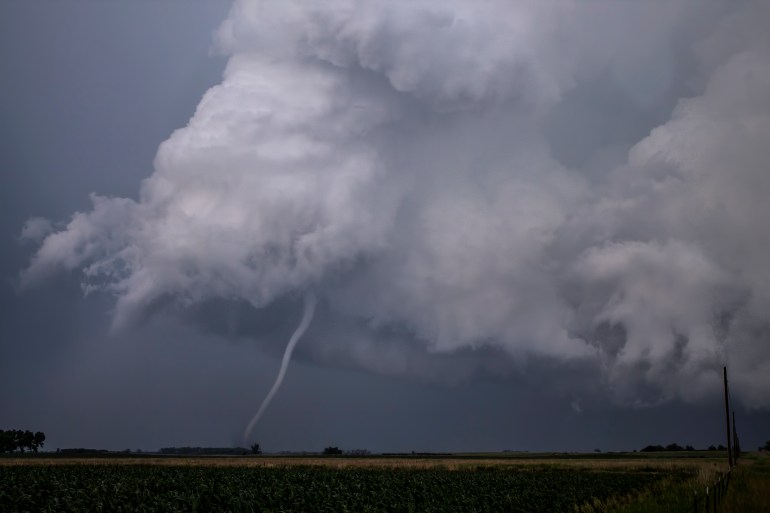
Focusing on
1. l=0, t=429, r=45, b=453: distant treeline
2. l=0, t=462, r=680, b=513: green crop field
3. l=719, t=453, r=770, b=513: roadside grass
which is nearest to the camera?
l=0, t=462, r=680, b=513: green crop field

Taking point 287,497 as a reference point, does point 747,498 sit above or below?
below

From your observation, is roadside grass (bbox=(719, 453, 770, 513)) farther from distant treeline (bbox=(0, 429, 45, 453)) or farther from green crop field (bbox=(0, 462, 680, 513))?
distant treeline (bbox=(0, 429, 45, 453))

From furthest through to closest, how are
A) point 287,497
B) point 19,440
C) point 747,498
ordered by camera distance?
Answer: point 19,440
point 747,498
point 287,497

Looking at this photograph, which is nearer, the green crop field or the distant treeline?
the green crop field

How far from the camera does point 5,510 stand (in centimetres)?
2373

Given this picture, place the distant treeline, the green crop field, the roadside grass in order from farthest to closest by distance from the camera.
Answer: the distant treeline
the roadside grass
the green crop field

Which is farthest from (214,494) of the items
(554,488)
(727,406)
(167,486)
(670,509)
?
(727,406)

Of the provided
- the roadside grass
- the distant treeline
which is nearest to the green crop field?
the roadside grass

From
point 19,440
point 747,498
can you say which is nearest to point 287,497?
point 747,498

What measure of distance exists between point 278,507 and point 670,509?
20079 mm

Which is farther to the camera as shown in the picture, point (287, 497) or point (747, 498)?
point (747, 498)

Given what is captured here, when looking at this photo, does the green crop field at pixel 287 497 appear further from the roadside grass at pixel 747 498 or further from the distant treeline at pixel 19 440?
the distant treeline at pixel 19 440

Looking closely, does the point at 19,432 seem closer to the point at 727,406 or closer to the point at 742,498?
the point at 727,406

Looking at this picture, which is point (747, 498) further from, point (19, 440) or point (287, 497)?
point (19, 440)
